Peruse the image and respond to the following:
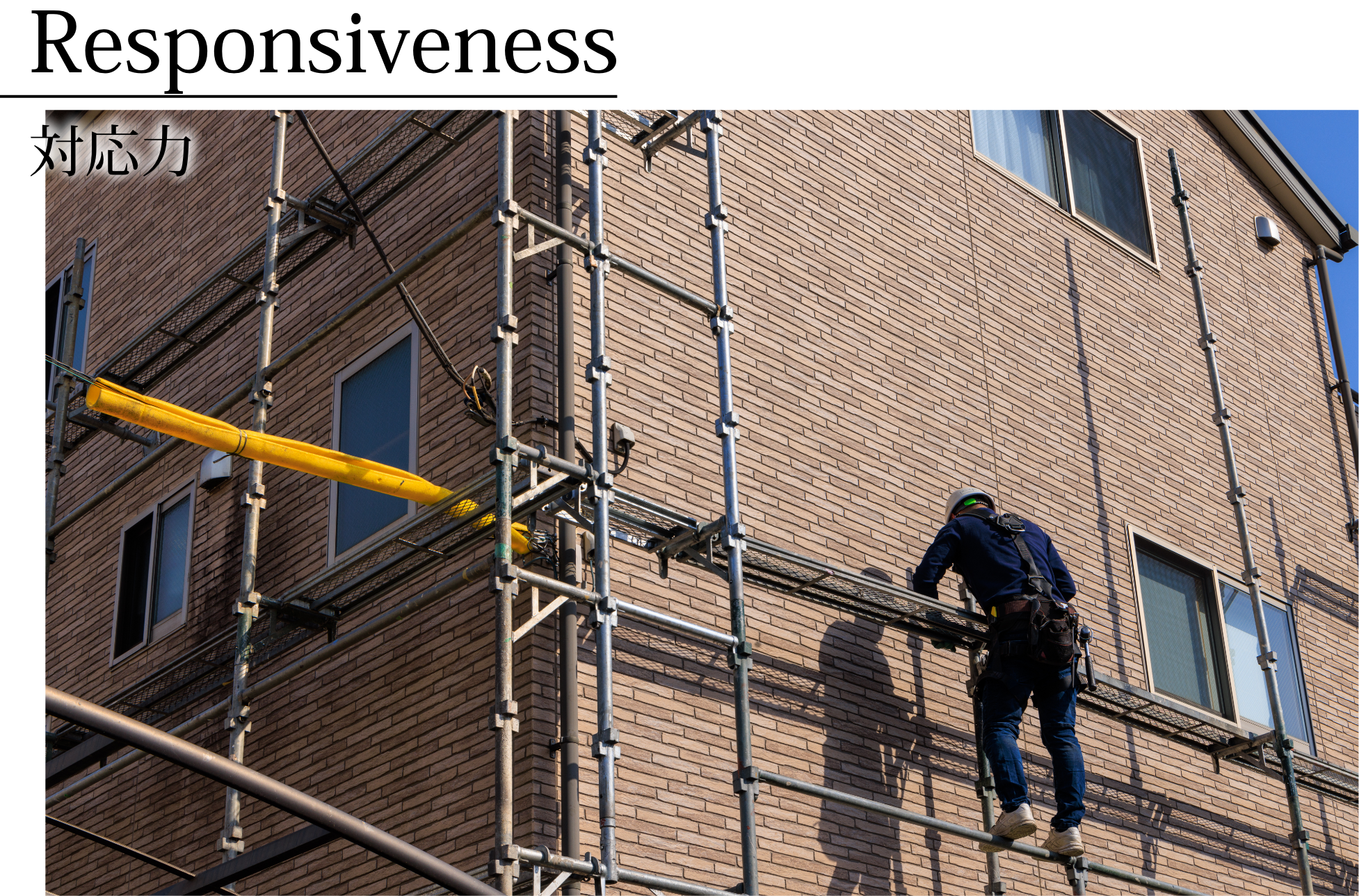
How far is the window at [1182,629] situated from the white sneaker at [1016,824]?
378cm

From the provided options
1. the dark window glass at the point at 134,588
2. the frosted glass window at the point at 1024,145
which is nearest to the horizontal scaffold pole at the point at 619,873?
the dark window glass at the point at 134,588

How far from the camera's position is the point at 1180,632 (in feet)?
44.0

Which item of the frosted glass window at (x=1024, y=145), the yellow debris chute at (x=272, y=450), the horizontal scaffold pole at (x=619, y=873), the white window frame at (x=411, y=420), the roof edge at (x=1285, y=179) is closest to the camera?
the horizontal scaffold pole at (x=619, y=873)

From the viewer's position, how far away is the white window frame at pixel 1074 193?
14.1 meters

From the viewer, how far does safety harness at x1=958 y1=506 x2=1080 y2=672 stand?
957cm

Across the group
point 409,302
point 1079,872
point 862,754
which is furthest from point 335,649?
point 1079,872

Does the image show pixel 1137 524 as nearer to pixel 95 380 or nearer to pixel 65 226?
pixel 95 380

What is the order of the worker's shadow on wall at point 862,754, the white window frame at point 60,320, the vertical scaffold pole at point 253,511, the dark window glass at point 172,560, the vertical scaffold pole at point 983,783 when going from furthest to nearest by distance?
the white window frame at point 60,320 < the dark window glass at point 172,560 < the vertical scaffold pole at point 983,783 < the vertical scaffold pole at point 253,511 < the worker's shadow on wall at point 862,754

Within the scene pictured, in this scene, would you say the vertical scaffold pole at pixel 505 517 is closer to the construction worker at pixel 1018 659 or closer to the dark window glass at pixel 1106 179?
the construction worker at pixel 1018 659

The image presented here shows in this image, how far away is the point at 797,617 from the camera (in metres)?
10.2

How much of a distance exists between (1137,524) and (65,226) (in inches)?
417

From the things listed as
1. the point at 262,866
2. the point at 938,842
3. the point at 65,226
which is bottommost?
the point at 262,866
